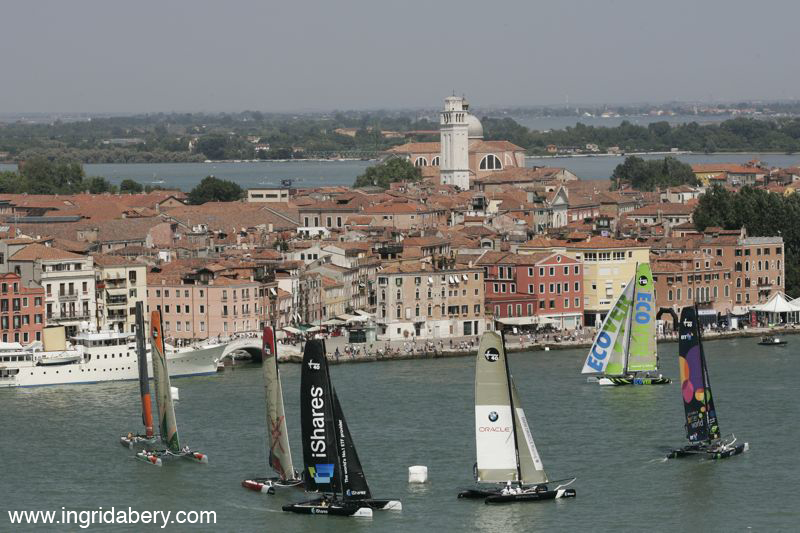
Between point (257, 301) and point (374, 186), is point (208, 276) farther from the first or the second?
point (374, 186)

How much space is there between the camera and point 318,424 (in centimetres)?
1521

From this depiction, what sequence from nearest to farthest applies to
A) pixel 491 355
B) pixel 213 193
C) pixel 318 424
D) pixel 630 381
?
pixel 318 424 → pixel 491 355 → pixel 630 381 → pixel 213 193

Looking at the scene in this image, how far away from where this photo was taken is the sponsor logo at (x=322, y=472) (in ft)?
50.1

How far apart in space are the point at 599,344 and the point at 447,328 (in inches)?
173

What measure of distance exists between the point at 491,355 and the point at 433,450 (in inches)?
116

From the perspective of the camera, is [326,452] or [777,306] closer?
[326,452]

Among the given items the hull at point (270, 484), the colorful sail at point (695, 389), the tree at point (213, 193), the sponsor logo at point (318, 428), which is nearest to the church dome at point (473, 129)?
the tree at point (213, 193)

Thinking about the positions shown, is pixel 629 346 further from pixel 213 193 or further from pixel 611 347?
pixel 213 193

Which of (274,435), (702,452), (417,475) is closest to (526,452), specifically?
(417,475)

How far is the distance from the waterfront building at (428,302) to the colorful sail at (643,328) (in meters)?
3.91

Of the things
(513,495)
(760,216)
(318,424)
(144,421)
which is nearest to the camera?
(318,424)

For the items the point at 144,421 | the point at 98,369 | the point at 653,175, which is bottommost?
the point at 653,175

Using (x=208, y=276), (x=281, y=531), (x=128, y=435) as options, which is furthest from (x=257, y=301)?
(x=281, y=531)

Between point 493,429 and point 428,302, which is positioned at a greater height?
point 493,429
